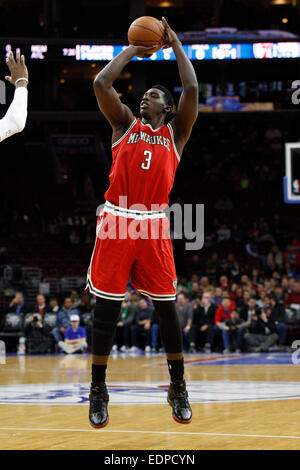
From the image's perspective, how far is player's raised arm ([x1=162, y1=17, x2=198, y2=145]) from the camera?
5.06 m

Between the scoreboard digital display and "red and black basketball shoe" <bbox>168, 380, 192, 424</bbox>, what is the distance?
63.3 feet

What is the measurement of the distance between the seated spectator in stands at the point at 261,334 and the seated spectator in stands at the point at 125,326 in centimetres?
272

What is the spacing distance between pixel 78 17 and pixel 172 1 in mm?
4377

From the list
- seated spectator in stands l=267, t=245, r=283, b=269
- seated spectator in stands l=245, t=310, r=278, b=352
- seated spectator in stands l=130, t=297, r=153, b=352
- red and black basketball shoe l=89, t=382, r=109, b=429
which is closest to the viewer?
red and black basketball shoe l=89, t=382, r=109, b=429

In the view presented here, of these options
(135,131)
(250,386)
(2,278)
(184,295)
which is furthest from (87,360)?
(135,131)

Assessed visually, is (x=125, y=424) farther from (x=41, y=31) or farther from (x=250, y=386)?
(x=41, y=31)

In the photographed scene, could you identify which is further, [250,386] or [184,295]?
[184,295]

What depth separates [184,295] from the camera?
16.7 metres

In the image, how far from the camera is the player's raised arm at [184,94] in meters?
5.06

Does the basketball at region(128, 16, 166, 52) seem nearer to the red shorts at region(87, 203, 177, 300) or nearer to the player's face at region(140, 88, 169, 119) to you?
the player's face at region(140, 88, 169, 119)

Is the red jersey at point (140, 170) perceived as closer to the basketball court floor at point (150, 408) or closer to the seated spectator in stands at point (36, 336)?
the basketball court floor at point (150, 408)

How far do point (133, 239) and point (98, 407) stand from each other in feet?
Answer: 3.77

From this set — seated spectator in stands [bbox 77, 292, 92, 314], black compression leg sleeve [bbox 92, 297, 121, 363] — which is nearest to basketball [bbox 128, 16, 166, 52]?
black compression leg sleeve [bbox 92, 297, 121, 363]

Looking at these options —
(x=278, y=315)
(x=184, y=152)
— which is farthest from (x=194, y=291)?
(x=184, y=152)
